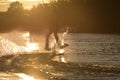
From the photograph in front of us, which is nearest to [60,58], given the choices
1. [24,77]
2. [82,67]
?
[82,67]

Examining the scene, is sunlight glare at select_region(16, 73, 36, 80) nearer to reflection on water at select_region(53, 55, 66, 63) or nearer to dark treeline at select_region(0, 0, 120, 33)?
reflection on water at select_region(53, 55, 66, 63)

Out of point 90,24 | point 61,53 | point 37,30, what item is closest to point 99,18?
point 90,24

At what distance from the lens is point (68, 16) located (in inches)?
1430

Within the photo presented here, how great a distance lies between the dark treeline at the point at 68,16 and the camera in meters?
34.8

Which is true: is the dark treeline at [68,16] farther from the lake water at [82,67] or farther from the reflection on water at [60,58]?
the reflection on water at [60,58]

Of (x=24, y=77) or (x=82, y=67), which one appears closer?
(x=24, y=77)

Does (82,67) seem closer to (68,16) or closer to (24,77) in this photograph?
(24,77)

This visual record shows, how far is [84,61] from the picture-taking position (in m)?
26.4

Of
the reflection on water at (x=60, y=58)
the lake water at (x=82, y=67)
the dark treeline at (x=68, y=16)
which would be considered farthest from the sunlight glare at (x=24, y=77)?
the dark treeline at (x=68, y=16)

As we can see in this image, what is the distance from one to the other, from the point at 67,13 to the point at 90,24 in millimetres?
22891

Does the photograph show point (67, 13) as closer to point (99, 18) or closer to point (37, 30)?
point (37, 30)

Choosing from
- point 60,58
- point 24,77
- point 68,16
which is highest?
point 68,16

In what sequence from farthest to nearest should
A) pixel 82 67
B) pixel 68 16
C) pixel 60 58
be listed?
pixel 68 16 → pixel 60 58 → pixel 82 67

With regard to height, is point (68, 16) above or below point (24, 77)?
above
